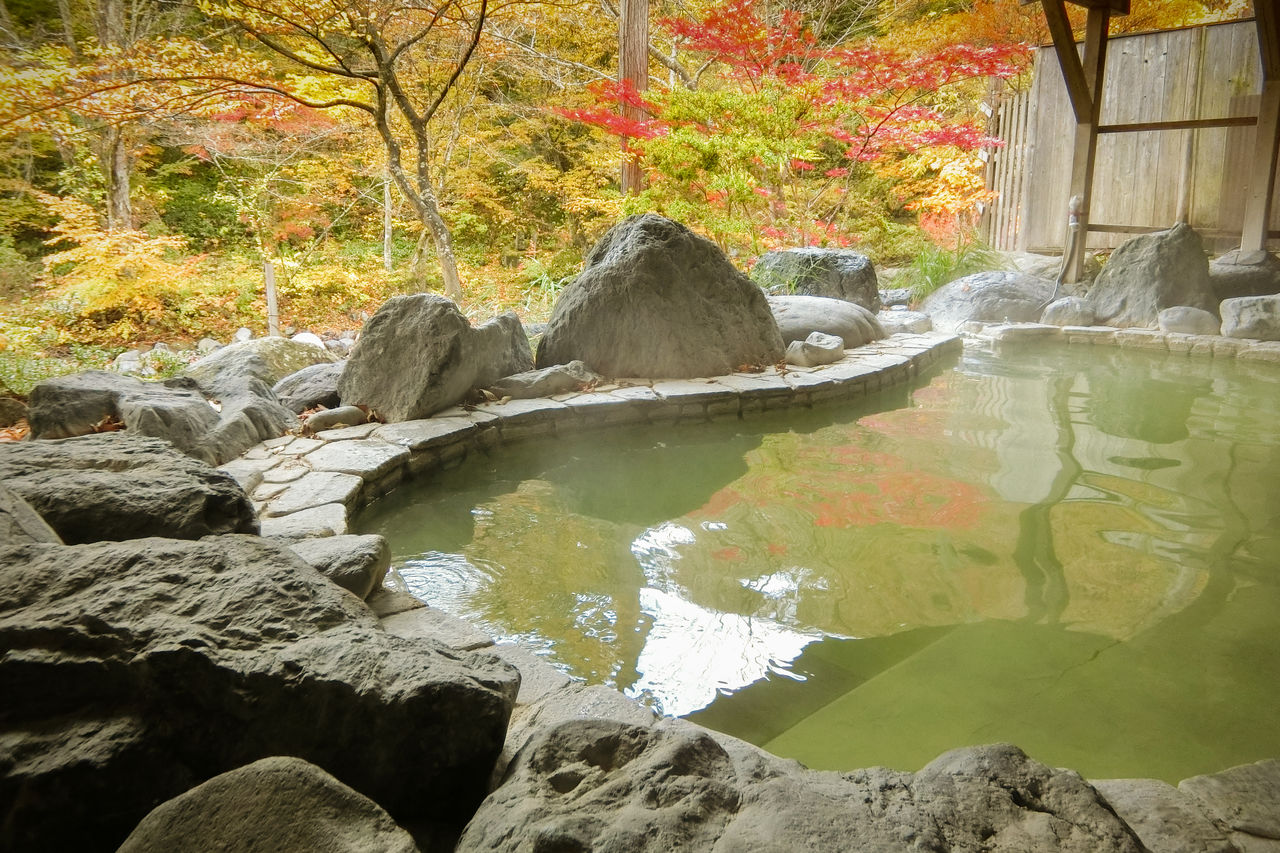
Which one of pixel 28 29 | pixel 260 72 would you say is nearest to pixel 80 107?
pixel 260 72

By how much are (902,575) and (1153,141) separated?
28.5ft

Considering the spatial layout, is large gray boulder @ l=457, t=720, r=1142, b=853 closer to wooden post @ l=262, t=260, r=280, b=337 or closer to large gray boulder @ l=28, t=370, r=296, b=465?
large gray boulder @ l=28, t=370, r=296, b=465

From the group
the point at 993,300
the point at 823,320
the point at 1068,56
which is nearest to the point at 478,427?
the point at 823,320

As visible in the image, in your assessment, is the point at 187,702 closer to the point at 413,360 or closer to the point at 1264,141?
the point at 413,360

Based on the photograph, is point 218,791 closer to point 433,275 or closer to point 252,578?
point 252,578

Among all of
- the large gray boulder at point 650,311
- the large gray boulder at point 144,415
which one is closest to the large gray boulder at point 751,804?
the large gray boulder at point 144,415

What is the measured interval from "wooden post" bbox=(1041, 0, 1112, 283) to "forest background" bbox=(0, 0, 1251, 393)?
4.32 feet

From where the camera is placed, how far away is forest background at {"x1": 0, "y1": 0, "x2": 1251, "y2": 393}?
21.9ft

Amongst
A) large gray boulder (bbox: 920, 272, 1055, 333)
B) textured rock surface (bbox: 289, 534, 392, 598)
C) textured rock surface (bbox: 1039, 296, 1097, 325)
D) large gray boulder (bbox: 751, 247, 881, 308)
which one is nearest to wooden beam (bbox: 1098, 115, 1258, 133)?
large gray boulder (bbox: 920, 272, 1055, 333)

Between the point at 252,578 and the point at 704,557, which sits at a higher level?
the point at 252,578

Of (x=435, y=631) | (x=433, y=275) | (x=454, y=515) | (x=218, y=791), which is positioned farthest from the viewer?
(x=433, y=275)

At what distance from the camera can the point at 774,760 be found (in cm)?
157

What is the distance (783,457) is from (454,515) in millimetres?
1941

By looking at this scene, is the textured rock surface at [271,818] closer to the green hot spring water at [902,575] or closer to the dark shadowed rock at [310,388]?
the green hot spring water at [902,575]
